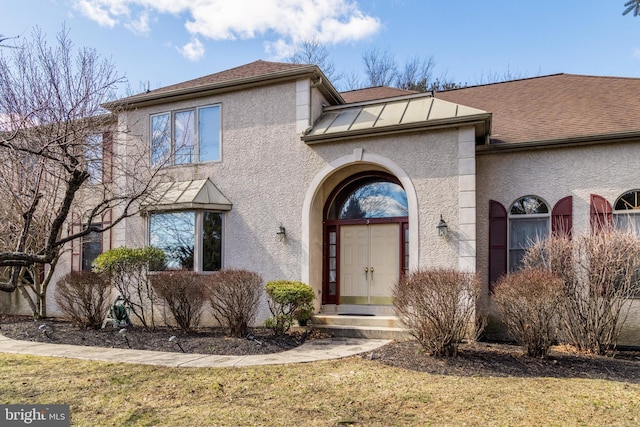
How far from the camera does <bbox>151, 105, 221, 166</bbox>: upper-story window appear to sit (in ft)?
36.8

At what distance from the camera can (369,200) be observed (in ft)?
35.5

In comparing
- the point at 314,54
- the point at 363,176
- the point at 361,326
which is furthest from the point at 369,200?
the point at 314,54

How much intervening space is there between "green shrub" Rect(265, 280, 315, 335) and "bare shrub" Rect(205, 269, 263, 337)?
0.44 metres

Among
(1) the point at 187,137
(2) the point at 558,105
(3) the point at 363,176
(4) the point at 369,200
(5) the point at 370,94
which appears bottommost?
(4) the point at 369,200

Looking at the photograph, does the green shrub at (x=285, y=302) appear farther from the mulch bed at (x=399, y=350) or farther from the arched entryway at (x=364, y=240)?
the arched entryway at (x=364, y=240)

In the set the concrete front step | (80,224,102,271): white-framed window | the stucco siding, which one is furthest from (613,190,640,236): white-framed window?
(80,224,102,271): white-framed window

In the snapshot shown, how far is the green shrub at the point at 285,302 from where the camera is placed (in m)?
8.69

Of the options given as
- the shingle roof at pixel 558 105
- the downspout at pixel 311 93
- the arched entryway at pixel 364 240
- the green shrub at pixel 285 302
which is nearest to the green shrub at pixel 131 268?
the green shrub at pixel 285 302

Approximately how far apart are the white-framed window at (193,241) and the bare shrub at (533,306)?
6.77m

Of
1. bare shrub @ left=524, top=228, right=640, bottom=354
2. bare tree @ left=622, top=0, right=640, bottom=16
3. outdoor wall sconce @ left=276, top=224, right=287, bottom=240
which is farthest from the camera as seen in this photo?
outdoor wall sconce @ left=276, top=224, right=287, bottom=240

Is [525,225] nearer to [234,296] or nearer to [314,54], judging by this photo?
[234,296]

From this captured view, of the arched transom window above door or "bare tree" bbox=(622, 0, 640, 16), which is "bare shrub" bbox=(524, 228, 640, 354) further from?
"bare tree" bbox=(622, 0, 640, 16)

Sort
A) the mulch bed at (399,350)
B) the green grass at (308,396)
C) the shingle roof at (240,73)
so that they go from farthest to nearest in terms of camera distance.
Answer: the shingle roof at (240,73) < the mulch bed at (399,350) < the green grass at (308,396)

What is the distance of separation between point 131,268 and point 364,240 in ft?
18.2
